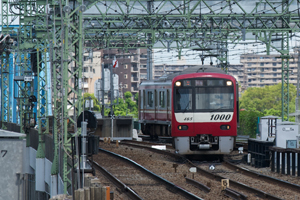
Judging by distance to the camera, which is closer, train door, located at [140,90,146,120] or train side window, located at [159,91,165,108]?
train side window, located at [159,91,165,108]

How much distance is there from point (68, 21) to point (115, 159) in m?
9.17

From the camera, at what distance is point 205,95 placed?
65.7ft

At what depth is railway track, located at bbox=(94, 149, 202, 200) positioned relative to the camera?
14102mm

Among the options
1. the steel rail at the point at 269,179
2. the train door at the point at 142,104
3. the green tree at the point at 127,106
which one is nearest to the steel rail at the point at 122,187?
the steel rail at the point at 269,179

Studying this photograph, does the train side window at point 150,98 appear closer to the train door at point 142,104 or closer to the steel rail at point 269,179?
the train door at point 142,104

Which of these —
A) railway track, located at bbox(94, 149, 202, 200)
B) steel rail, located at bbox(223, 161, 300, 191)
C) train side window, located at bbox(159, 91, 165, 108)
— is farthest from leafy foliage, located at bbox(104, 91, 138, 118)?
steel rail, located at bbox(223, 161, 300, 191)

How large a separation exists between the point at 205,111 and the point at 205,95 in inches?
21.3

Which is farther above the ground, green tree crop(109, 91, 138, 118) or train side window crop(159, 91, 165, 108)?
train side window crop(159, 91, 165, 108)

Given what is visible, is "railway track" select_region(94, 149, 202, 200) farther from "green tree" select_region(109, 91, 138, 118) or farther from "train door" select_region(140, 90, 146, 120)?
"green tree" select_region(109, 91, 138, 118)

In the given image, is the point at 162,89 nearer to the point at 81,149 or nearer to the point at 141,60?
the point at 81,149

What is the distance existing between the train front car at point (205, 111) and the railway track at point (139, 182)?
2.11 m

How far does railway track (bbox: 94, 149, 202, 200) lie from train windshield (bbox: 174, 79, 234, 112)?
2.70m

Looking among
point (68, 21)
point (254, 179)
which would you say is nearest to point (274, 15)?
point (254, 179)

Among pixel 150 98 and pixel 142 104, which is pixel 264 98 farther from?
pixel 150 98
